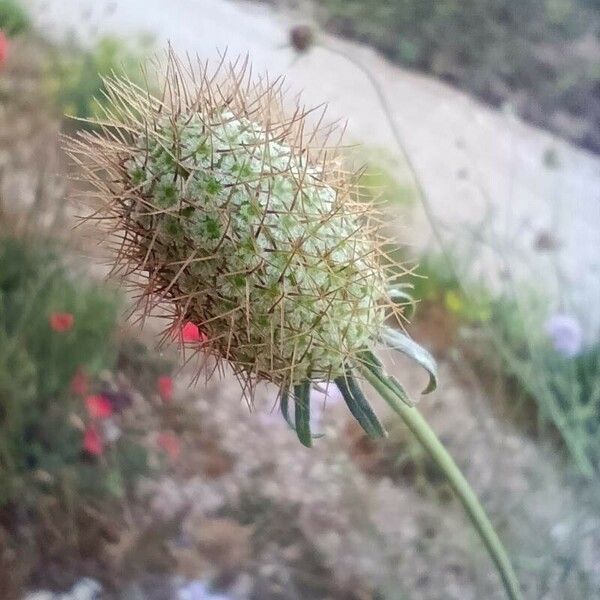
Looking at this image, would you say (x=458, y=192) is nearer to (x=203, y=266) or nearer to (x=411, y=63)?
(x=411, y=63)

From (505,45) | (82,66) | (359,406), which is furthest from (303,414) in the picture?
(505,45)

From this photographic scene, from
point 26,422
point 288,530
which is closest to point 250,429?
point 288,530

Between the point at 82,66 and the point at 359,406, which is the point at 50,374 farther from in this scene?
the point at 359,406

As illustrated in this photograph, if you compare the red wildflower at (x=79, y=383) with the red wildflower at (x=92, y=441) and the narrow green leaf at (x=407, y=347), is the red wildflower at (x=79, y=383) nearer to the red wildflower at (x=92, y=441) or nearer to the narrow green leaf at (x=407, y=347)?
the red wildflower at (x=92, y=441)

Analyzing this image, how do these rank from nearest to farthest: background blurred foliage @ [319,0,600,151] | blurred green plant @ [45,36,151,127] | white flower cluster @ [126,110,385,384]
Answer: white flower cluster @ [126,110,385,384]
blurred green plant @ [45,36,151,127]
background blurred foliage @ [319,0,600,151]

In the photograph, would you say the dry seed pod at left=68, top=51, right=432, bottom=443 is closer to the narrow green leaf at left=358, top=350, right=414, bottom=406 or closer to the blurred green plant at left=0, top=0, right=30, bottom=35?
the narrow green leaf at left=358, top=350, right=414, bottom=406

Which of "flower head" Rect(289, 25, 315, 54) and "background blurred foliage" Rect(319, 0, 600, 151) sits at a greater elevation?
"background blurred foliage" Rect(319, 0, 600, 151)

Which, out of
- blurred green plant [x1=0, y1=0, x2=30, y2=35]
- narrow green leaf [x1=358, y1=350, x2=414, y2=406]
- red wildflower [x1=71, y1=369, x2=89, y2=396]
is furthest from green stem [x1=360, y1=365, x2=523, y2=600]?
blurred green plant [x1=0, y1=0, x2=30, y2=35]

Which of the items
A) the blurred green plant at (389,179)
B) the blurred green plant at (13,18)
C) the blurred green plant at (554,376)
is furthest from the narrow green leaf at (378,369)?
the blurred green plant at (13,18)
